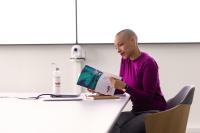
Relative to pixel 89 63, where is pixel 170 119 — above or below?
below

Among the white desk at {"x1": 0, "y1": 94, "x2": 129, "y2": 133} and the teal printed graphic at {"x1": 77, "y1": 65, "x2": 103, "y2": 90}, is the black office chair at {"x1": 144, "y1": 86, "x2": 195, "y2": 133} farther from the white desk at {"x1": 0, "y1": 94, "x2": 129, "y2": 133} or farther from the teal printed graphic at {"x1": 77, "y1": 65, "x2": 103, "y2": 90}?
the teal printed graphic at {"x1": 77, "y1": 65, "x2": 103, "y2": 90}

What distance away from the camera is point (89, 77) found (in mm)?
2596

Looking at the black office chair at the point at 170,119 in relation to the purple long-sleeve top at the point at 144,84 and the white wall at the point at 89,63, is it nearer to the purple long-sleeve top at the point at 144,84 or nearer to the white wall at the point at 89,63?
the purple long-sleeve top at the point at 144,84

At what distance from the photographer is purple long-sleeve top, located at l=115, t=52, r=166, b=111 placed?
104 inches

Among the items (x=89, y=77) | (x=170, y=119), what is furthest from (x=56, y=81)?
(x=170, y=119)

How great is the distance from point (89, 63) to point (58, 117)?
92.5 inches

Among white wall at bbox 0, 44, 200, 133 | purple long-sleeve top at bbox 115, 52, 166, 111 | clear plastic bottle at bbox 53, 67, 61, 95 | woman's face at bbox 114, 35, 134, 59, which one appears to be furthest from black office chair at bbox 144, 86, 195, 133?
white wall at bbox 0, 44, 200, 133

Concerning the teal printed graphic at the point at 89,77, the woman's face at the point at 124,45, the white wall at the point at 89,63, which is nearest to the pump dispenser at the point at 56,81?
the teal printed graphic at the point at 89,77

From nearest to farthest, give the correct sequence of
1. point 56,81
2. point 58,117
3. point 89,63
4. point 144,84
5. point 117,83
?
point 58,117 → point 117,83 → point 144,84 → point 56,81 → point 89,63

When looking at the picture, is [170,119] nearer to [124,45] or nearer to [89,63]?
[124,45]

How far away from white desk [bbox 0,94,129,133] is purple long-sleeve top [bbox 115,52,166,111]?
0.27 meters
